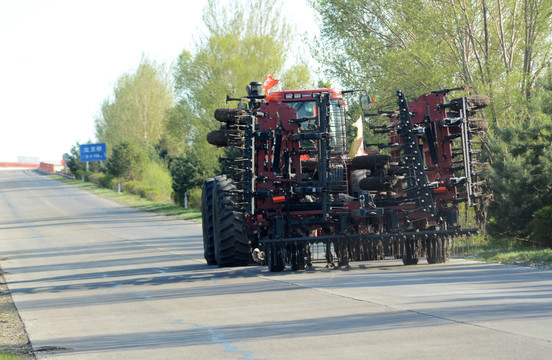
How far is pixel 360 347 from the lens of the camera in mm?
7523

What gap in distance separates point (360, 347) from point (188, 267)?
405 inches

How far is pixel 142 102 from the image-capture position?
299 feet

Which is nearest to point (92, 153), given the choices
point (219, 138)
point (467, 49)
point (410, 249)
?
point (467, 49)

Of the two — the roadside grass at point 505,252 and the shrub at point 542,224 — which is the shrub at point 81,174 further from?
the shrub at point 542,224

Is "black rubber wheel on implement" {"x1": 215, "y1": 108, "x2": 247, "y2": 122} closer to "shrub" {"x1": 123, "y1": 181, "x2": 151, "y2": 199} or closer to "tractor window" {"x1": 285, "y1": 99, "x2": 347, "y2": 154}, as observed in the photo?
"tractor window" {"x1": 285, "y1": 99, "x2": 347, "y2": 154}

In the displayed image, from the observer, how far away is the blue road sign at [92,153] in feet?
285

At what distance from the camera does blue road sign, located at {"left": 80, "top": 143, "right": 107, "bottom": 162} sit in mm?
86812

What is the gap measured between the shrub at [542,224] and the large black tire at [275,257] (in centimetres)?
553

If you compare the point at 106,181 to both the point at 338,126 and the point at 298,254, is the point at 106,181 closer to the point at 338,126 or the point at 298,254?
the point at 338,126

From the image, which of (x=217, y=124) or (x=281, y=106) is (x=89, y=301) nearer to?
(x=281, y=106)

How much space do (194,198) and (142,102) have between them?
46.9m

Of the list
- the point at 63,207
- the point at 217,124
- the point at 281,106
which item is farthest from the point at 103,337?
the point at 63,207

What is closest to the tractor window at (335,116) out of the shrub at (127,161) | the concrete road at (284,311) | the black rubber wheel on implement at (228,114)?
the black rubber wheel on implement at (228,114)

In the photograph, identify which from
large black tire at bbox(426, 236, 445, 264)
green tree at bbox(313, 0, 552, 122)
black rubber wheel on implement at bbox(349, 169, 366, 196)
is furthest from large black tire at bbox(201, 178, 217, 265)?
green tree at bbox(313, 0, 552, 122)
